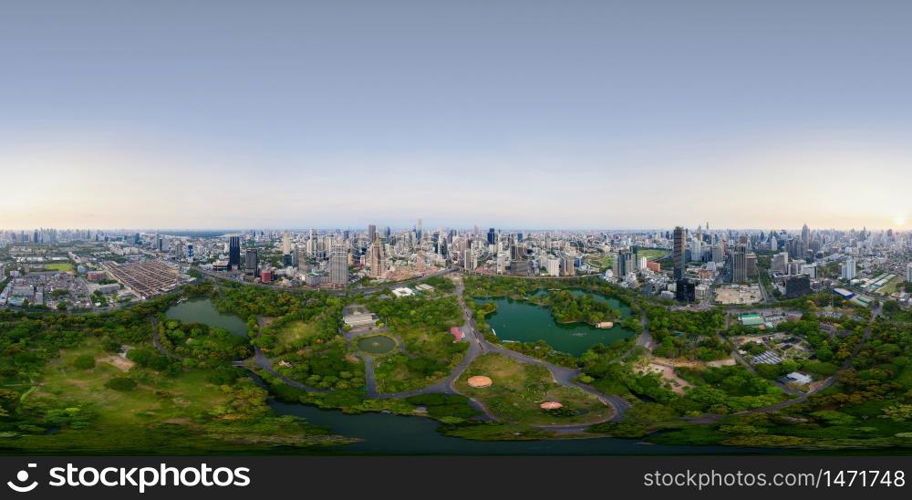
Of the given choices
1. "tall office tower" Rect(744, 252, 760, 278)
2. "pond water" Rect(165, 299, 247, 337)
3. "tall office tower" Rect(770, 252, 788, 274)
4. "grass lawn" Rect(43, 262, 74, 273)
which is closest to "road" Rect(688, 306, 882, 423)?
"tall office tower" Rect(744, 252, 760, 278)

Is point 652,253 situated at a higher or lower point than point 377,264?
higher

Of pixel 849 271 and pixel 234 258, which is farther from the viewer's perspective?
pixel 234 258

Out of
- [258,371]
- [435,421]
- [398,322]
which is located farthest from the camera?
[398,322]

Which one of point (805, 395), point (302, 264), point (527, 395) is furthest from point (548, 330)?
point (302, 264)

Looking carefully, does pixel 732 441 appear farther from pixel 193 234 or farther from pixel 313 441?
pixel 193 234

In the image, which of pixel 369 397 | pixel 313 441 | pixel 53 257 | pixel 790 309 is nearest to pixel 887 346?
pixel 790 309

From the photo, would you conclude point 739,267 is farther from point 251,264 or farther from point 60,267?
point 60,267

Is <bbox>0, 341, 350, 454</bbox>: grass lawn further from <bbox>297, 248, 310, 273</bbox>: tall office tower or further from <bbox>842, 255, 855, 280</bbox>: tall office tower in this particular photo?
<bbox>842, 255, 855, 280</bbox>: tall office tower
